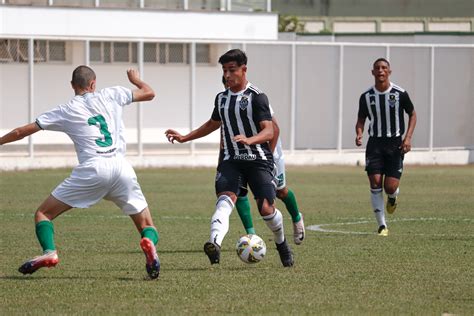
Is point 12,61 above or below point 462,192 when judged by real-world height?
above

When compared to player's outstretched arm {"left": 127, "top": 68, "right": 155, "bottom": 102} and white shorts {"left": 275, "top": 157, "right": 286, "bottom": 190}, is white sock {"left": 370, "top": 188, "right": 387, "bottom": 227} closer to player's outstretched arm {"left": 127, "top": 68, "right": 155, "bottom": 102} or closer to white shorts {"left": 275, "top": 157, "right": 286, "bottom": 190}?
white shorts {"left": 275, "top": 157, "right": 286, "bottom": 190}

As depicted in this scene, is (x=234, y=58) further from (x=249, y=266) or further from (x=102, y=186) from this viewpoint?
(x=249, y=266)

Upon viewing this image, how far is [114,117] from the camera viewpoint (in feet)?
36.1

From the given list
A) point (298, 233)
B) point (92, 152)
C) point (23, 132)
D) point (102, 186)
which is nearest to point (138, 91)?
point (92, 152)

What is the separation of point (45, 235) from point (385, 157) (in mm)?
6420

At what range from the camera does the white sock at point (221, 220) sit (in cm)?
1113

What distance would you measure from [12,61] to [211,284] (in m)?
23.6

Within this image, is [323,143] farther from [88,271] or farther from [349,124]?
[88,271]

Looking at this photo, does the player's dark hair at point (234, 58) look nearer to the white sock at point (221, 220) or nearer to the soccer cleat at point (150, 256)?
the white sock at point (221, 220)

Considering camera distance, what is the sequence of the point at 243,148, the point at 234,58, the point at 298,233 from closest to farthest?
the point at 234,58 → the point at 243,148 → the point at 298,233

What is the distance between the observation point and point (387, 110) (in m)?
16.1

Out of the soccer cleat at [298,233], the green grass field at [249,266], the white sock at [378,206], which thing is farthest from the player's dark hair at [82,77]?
the white sock at [378,206]

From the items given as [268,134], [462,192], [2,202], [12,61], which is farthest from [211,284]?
[12,61]

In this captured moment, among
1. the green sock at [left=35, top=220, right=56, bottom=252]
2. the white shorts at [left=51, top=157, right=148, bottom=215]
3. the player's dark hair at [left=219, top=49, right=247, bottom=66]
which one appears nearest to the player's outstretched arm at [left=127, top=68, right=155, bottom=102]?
the white shorts at [left=51, top=157, right=148, bottom=215]
